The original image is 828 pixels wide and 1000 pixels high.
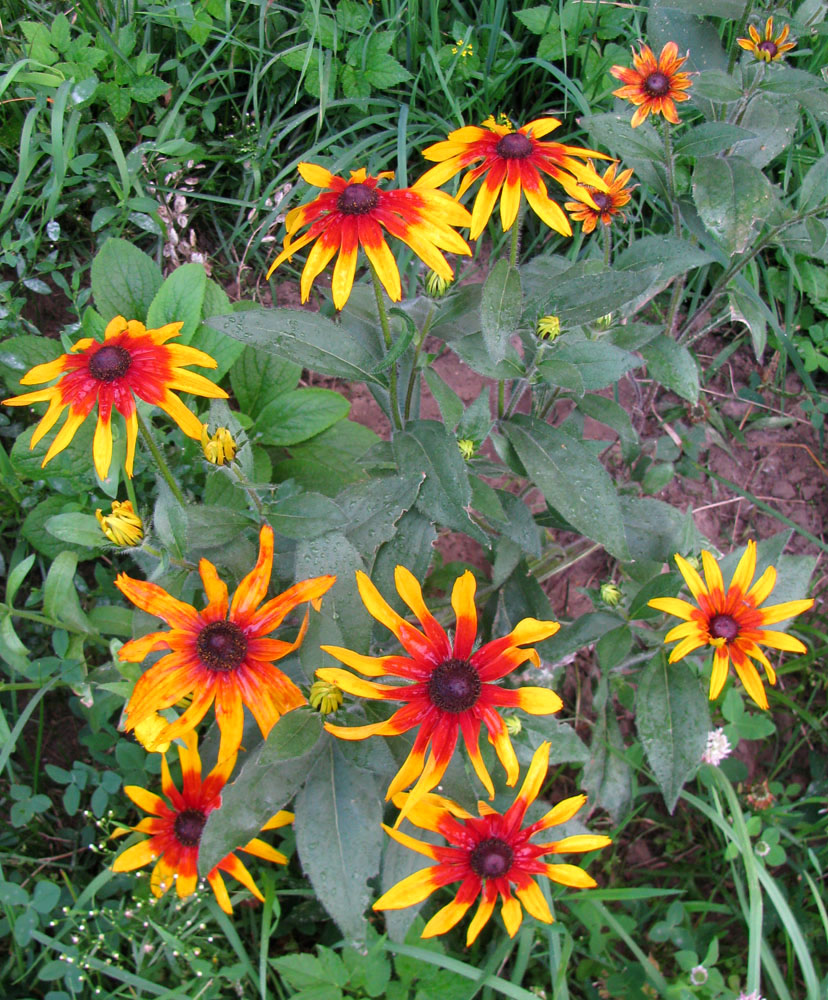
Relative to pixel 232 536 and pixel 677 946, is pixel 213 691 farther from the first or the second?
pixel 677 946

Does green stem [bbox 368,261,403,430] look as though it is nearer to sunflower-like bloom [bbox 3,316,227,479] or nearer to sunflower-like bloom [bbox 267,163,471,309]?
sunflower-like bloom [bbox 267,163,471,309]

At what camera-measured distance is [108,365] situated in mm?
1284

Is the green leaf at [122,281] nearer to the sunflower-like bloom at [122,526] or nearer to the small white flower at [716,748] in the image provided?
the sunflower-like bloom at [122,526]

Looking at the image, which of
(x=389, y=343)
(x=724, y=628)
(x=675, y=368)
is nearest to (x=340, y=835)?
(x=724, y=628)

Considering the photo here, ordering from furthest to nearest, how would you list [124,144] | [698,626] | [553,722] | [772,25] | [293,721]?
1. [124,144]
2. [553,722]
3. [772,25]
4. [698,626]
5. [293,721]

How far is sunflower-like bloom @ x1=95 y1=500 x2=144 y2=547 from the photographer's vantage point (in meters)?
1.34

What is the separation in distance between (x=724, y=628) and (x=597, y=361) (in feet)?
1.75

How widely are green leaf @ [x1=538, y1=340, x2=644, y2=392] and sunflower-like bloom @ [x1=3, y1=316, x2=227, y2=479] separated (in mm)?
655

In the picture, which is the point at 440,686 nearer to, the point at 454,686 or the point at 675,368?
the point at 454,686

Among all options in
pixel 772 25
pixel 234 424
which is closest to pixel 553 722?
pixel 234 424

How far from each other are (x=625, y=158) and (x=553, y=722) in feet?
3.84

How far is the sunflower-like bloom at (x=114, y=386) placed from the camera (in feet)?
4.18

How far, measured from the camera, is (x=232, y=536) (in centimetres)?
147

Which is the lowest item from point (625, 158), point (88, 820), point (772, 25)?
point (88, 820)
